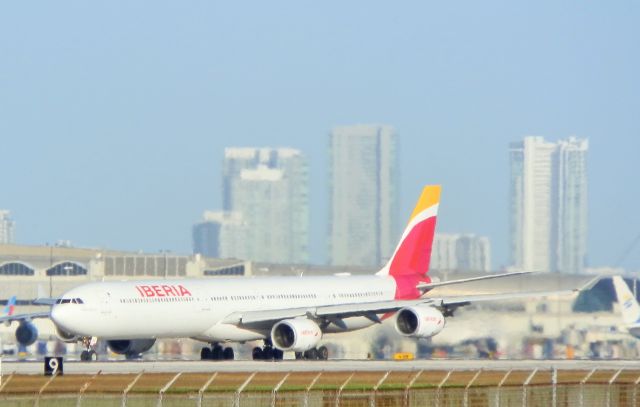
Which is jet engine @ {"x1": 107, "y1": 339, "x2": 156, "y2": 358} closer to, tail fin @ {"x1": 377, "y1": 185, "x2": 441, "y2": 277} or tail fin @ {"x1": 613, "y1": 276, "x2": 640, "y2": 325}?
tail fin @ {"x1": 377, "y1": 185, "x2": 441, "y2": 277}

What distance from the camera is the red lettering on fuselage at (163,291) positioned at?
51.6 metres

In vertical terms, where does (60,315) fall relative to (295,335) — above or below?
above

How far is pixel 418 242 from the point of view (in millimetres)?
62031

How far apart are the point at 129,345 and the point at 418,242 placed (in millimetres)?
13248

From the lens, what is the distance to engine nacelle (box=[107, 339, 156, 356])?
54375mm

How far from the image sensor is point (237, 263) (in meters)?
88.9

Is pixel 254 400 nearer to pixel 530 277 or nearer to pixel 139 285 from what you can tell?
pixel 139 285

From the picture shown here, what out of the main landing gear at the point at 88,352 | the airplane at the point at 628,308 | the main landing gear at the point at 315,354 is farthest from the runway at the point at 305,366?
the airplane at the point at 628,308

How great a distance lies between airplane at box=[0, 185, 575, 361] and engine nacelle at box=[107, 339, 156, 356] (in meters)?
0.03

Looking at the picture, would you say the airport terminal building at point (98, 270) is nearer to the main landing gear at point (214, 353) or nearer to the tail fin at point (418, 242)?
the tail fin at point (418, 242)

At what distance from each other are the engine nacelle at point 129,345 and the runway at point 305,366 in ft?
13.9

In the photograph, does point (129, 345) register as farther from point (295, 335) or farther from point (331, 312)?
point (331, 312)

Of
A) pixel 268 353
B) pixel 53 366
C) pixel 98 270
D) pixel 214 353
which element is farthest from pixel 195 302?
pixel 98 270

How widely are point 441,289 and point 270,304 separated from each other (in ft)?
52.8
